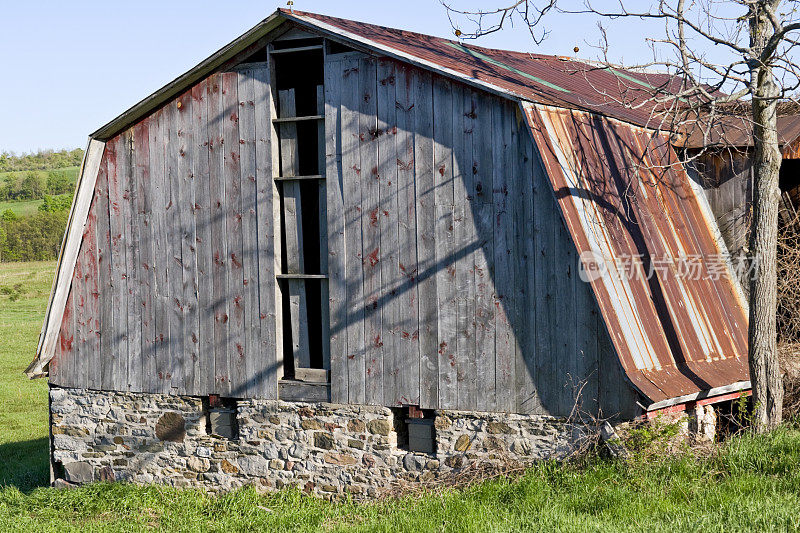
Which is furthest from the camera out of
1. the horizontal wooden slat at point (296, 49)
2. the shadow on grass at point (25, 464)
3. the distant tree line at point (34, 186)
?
the distant tree line at point (34, 186)

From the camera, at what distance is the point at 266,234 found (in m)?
9.38

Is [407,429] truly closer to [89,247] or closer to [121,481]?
[121,481]

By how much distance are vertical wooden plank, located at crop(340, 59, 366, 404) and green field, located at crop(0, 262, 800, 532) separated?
4.49 ft

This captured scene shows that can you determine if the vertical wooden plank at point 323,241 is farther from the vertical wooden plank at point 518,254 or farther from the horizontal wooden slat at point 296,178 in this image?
the vertical wooden plank at point 518,254

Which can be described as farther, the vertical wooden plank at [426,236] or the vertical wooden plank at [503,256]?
the vertical wooden plank at [426,236]

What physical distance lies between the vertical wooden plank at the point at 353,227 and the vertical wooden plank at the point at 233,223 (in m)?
1.36

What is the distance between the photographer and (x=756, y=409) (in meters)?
7.77

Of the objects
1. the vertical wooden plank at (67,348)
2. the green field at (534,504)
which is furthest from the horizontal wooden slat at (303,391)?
the vertical wooden plank at (67,348)

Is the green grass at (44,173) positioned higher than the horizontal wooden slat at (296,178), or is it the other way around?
the green grass at (44,173)

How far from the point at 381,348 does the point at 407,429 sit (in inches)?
34.9

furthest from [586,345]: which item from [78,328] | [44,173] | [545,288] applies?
[44,173]

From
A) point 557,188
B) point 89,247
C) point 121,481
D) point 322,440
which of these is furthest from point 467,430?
point 89,247

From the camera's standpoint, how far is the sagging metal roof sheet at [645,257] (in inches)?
303

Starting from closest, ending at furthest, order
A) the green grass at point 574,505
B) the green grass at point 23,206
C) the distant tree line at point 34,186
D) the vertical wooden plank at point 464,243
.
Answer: the green grass at point 574,505 → the vertical wooden plank at point 464,243 → the green grass at point 23,206 → the distant tree line at point 34,186
